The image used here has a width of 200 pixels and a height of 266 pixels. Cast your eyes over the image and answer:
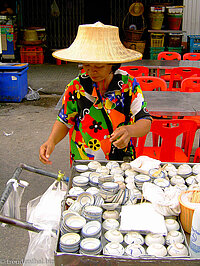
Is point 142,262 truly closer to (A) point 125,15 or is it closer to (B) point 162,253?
(B) point 162,253

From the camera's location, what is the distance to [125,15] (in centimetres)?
1193

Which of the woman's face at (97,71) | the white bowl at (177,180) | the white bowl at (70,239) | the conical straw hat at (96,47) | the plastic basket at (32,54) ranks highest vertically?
the conical straw hat at (96,47)

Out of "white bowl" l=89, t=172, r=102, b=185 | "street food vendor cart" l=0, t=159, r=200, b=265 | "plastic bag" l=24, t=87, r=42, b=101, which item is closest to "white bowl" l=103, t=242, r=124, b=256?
"street food vendor cart" l=0, t=159, r=200, b=265

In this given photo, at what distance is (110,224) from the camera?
1.54m

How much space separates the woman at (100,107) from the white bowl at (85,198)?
0.47m

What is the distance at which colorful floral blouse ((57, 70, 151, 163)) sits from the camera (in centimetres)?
221

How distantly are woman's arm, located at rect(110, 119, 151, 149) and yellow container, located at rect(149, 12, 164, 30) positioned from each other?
31.6ft

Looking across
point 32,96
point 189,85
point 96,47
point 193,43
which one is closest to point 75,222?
point 96,47

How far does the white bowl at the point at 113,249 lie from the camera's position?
1362mm

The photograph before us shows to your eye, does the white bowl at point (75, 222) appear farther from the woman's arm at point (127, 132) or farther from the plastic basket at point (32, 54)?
the plastic basket at point (32, 54)

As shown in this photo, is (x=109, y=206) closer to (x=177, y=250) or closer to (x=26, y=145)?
(x=177, y=250)

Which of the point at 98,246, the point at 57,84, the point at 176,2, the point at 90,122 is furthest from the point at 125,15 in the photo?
the point at 98,246

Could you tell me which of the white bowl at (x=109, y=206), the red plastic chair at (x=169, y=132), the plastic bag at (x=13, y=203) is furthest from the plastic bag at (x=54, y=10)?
the white bowl at (x=109, y=206)

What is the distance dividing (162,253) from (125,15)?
11.6 m
